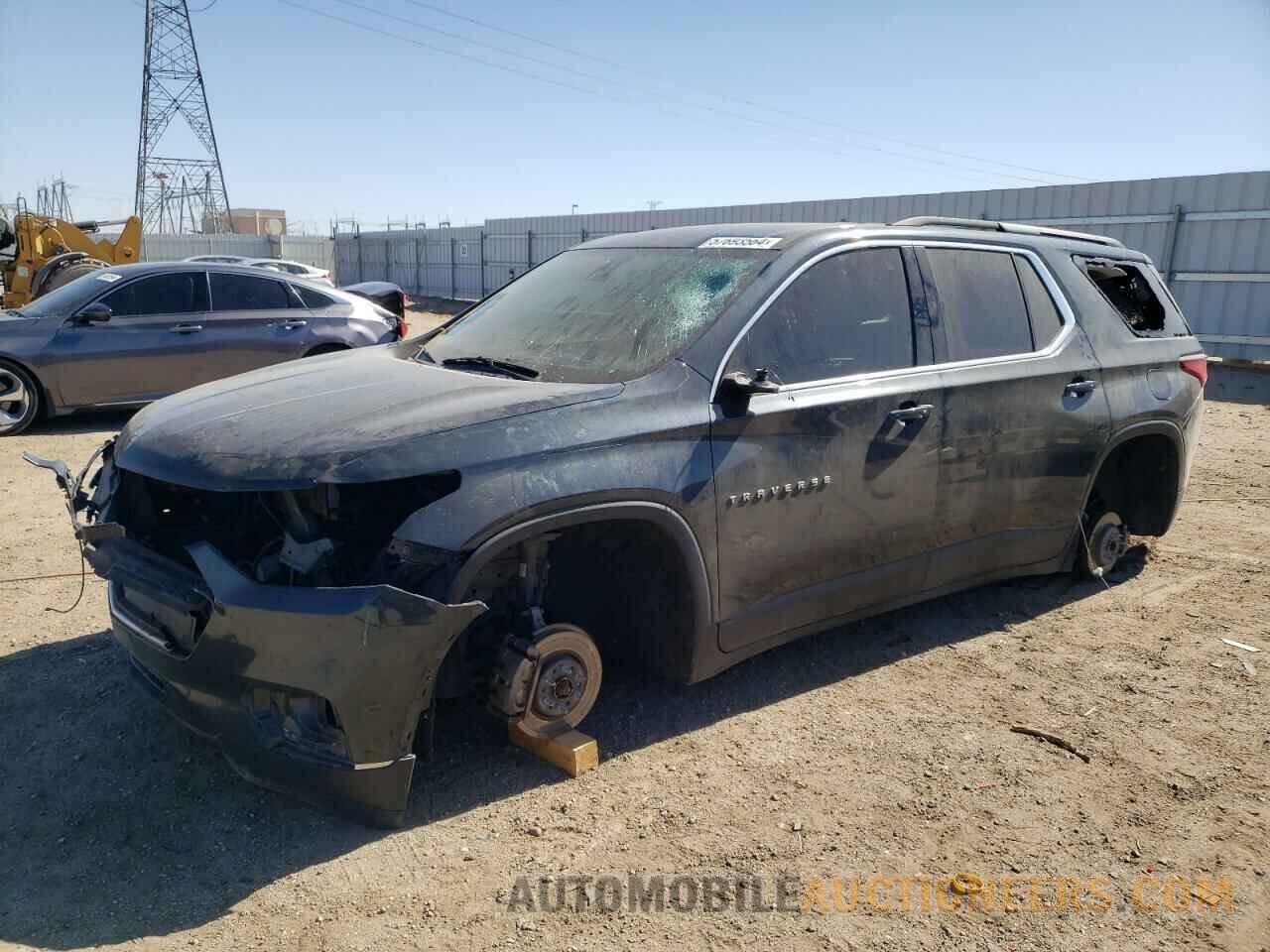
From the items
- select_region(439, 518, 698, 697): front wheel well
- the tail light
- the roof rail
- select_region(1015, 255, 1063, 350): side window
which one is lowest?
select_region(439, 518, 698, 697): front wheel well

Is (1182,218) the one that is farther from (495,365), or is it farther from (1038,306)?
(495,365)

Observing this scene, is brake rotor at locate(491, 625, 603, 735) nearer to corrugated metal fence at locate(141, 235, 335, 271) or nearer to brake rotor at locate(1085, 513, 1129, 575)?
brake rotor at locate(1085, 513, 1129, 575)

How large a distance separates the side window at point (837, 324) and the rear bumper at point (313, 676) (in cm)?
152

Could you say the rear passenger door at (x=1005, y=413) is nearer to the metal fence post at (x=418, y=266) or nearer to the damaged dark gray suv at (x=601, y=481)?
the damaged dark gray suv at (x=601, y=481)

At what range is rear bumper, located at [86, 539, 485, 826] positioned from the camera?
104 inches

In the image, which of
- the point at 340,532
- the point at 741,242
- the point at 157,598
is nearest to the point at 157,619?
the point at 157,598

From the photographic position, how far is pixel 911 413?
390 cm

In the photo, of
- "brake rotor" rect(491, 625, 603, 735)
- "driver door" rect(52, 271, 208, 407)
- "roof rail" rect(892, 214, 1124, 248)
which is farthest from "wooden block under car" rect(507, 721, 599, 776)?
"driver door" rect(52, 271, 208, 407)

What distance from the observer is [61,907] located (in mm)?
2613

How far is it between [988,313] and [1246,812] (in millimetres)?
2233

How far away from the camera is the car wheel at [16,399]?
862 centimetres

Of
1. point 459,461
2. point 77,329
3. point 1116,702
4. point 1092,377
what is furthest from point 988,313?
point 77,329

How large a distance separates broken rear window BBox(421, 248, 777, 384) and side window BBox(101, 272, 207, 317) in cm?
586

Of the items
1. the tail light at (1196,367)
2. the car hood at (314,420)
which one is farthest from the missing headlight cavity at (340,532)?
the tail light at (1196,367)
